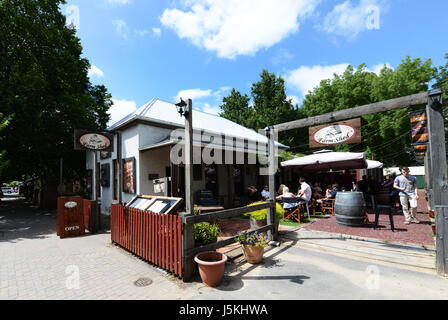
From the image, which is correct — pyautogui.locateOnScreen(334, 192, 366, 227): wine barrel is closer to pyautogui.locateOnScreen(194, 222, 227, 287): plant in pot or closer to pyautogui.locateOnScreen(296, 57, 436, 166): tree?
pyautogui.locateOnScreen(194, 222, 227, 287): plant in pot

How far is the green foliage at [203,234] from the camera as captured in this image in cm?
405

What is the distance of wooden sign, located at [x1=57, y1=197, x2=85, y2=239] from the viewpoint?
6.71 meters

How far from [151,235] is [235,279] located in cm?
195

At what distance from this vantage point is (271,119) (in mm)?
23125

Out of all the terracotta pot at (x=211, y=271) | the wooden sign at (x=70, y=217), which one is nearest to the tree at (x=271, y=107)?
the wooden sign at (x=70, y=217)

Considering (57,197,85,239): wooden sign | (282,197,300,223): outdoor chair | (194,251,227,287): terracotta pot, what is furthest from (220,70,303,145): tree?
(194,251,227,287): terracotta pot

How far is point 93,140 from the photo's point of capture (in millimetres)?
7000

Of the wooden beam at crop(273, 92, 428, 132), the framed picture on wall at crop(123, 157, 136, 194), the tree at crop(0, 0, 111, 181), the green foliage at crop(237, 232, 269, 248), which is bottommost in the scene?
the green foliage at crop(237, 232, 269, 248)

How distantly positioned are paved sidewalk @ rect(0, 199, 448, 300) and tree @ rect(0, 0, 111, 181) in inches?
330

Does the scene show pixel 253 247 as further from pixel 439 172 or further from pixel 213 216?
pixel 439 172

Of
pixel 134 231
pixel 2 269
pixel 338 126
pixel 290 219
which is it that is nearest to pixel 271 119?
pixel 290 219

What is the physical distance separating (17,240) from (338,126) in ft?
32.7

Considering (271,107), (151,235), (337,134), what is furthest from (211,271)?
(271,107)
